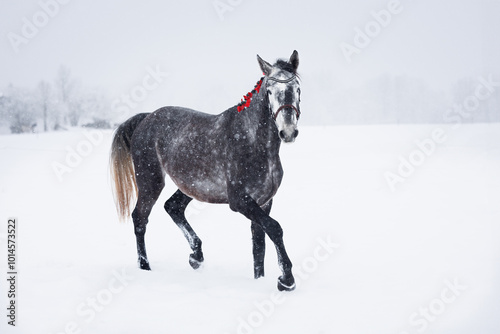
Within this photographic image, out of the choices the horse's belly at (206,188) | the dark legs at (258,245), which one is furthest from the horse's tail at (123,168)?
the dark legs at (258,245)

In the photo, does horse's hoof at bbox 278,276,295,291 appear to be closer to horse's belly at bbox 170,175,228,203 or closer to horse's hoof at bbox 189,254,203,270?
horse's belly at bbox 170,175,228,203

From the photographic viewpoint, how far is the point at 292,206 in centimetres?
1045

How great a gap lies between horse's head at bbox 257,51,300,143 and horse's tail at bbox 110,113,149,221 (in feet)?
9.48

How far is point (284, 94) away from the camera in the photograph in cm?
406

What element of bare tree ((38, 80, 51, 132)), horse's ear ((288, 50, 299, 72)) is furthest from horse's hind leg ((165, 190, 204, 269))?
bare tree ((38, 80, 51, 132))

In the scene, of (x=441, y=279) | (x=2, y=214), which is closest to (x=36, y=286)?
(x=441, y=279)

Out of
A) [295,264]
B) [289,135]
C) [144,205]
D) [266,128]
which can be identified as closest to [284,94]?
[289,135]

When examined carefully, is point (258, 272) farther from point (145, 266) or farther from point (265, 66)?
point (265, 66)

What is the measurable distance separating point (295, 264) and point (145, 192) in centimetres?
242

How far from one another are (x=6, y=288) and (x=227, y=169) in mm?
2776

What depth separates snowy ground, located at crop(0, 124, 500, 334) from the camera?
147 inches

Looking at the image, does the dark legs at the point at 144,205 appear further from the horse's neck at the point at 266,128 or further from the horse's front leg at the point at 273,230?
the horse's neck at the point at 266,128

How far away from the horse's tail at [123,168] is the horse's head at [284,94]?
2.89 meters

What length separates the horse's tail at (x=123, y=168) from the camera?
6.16 metres
